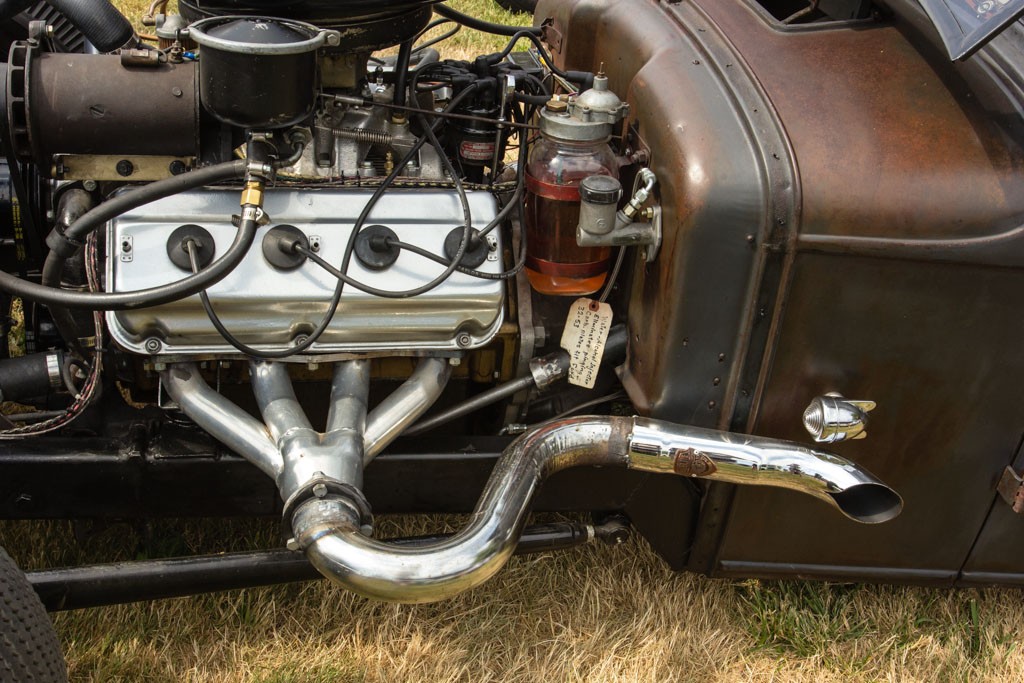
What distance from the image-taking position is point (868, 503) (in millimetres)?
1763

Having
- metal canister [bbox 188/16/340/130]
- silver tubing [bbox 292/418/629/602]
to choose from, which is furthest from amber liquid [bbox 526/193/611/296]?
metal canister [bbox 188/16/340/130]

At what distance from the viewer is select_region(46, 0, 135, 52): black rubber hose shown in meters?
2.15

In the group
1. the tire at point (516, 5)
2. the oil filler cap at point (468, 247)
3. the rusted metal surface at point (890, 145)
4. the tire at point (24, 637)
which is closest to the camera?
the tire at point (24, 637)

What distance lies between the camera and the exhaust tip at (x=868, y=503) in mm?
1730

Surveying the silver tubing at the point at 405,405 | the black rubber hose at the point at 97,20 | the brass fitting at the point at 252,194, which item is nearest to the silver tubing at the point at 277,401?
the silver tubing at the point at 405,405

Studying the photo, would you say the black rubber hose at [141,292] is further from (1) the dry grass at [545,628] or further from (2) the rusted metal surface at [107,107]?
(1) the dry grass at [545,628]

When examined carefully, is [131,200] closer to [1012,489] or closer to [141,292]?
[141,292]

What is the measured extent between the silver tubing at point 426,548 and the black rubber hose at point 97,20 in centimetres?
123

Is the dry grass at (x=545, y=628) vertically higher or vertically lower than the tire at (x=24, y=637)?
lower

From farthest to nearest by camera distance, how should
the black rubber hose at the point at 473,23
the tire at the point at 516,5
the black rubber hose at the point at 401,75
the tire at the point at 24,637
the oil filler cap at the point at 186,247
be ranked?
the tire at the point at 516,5
the black rubber hose at the point at 473,23
the black rubber hose at the point at 401,75
the oil filler cap at the point at 186,247
the tire at the point at 24,637

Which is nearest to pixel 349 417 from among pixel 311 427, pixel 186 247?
pixel 311 427

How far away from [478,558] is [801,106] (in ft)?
3.06

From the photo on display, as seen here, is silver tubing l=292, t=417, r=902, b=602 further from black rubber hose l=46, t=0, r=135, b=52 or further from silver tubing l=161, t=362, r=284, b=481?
black rubber hose l=46, t=0, r=135, b=52

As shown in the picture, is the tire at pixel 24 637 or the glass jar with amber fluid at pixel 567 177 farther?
the glass jar with amber fluid at pixel 567 177
